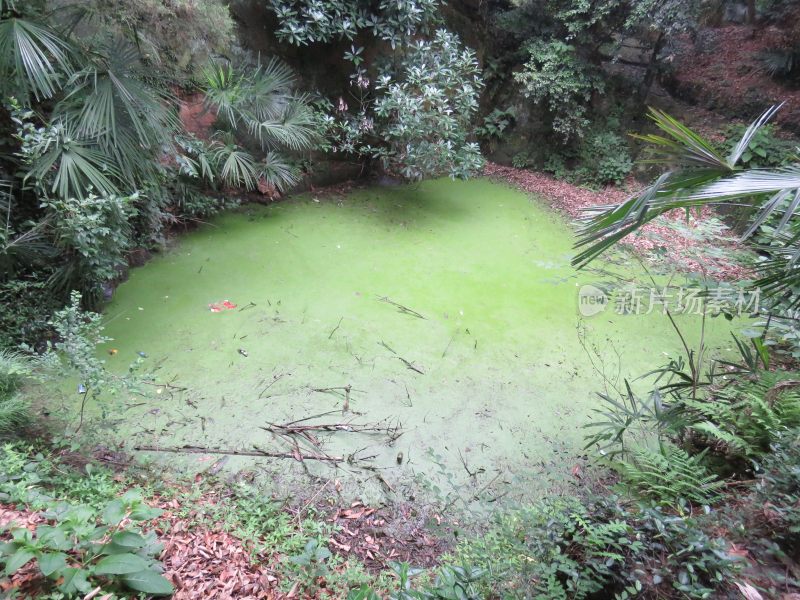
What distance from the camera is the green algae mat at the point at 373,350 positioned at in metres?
2.15

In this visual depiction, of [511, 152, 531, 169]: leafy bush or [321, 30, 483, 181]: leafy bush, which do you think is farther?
[511, 152, 531, 169]: leafy bush

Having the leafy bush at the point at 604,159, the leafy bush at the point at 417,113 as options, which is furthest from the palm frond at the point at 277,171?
the leafy bush at the point at 604,159

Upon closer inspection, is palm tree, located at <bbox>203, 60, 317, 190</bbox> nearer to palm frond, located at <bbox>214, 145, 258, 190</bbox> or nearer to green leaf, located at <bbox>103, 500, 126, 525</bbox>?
palm frond, located at <bbox>214, 145, 258, 190</bbox>

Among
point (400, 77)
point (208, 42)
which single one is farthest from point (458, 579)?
point (400, 77)

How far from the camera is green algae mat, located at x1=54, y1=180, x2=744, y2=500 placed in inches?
84.8

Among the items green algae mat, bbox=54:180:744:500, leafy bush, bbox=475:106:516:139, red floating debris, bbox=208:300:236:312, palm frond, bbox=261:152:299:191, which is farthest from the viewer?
leafy bush, bbox=475:106:516:139

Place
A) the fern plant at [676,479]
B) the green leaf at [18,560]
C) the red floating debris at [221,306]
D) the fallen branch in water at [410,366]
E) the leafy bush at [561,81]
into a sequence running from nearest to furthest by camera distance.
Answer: the green leaf at [18,560] → the fern plant at [676,479] → the fallen branch in water at [410,366] → the red floating debris at [221,306] → the leafy bush at [561,81]

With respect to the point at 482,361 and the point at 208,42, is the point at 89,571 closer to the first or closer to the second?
the point at 482,361

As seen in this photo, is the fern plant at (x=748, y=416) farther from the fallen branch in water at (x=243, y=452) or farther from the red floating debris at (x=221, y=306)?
the red floating debris at (x=221, y=306)

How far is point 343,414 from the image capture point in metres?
2.35

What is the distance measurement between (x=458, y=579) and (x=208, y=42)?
12.3 ft

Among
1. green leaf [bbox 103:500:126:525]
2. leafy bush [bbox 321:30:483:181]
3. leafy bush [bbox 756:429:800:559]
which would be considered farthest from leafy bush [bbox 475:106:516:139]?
green leaf [bbox 103:500:126:525]

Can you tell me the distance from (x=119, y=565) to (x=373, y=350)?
1.74 metres

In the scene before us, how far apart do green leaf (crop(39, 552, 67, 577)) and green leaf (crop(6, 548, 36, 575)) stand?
29mm
